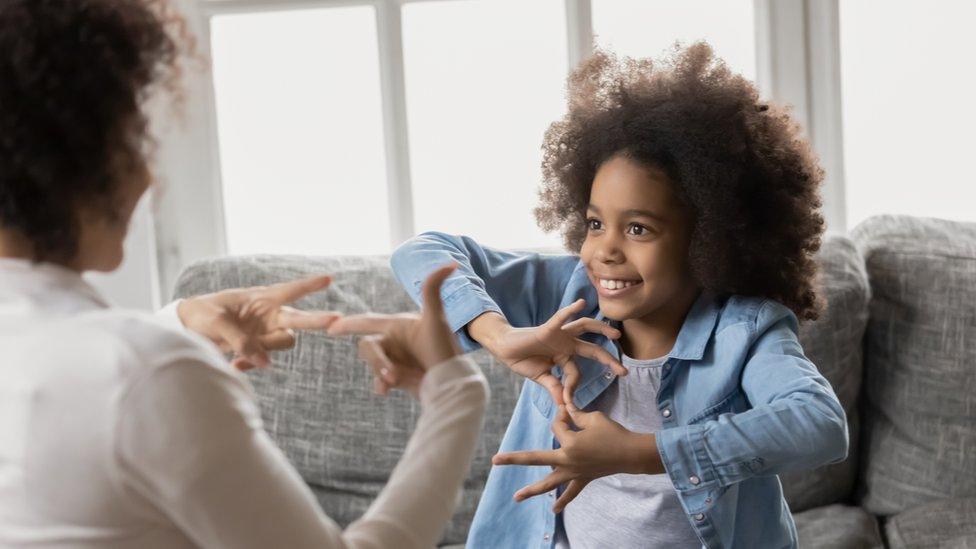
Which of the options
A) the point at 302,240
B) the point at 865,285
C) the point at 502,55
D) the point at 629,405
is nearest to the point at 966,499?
the point at 865,285

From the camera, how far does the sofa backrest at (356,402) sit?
2.12m

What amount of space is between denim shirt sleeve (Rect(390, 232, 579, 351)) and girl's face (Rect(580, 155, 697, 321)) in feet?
0.59

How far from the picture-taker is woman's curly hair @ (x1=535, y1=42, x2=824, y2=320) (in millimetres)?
1443

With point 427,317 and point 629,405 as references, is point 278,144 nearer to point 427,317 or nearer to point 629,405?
point 629,405

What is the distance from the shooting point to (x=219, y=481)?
69 cm

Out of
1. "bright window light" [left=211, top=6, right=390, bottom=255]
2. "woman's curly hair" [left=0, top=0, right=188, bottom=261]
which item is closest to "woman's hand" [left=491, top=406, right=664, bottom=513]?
"woman's curly hair" [left=0, top=0, right=188, bottom=261]

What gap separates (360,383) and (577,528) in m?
0.73

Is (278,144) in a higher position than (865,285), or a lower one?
higher

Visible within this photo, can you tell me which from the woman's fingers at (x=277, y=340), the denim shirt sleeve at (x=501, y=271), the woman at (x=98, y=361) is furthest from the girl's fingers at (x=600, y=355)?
the woman at (x=98, y=361)

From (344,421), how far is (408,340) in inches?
50.5

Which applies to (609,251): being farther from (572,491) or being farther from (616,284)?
(572,491)

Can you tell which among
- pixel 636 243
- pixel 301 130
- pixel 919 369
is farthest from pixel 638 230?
pixel 301 130

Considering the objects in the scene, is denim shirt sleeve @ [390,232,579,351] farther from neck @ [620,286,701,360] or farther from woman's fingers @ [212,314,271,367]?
woman's fingers @ [212,314,271,367]

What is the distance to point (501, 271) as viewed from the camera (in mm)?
1638
